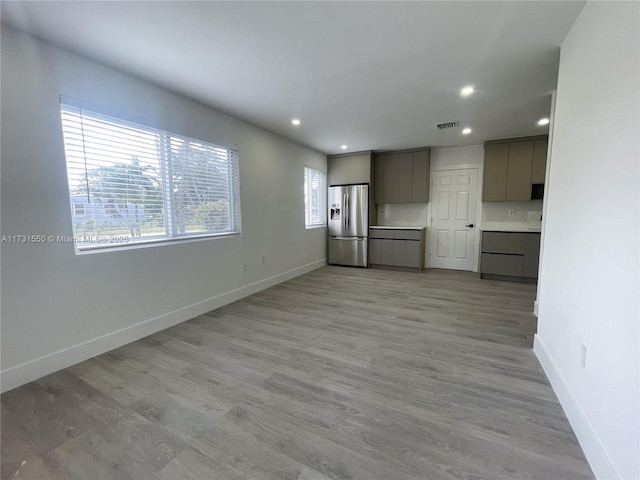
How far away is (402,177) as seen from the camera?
550cm

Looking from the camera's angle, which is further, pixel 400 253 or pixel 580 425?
pixel 400 253

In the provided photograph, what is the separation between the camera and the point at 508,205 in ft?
16.0

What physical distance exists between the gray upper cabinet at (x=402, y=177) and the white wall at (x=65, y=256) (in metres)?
3.27

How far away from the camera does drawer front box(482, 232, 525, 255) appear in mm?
4379

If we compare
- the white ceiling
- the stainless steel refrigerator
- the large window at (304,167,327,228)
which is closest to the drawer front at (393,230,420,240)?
the stainless steel refrigerator

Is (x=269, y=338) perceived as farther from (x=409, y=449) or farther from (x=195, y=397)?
(x=409, y=449)

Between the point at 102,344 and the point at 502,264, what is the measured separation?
544 centimetres

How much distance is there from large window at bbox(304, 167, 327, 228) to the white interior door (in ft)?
7.43

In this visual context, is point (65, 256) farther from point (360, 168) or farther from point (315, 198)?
point (360, 168)

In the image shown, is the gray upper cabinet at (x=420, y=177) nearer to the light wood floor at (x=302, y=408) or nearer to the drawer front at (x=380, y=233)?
the drawer front at (x=380, y=233)

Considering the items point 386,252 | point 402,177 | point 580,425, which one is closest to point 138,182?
point 580,425

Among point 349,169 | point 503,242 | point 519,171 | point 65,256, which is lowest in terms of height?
point 503,242

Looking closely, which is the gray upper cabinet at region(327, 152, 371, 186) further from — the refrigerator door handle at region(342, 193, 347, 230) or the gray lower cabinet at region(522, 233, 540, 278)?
the gray lower cabinet at region(522, 233, 540, 278)

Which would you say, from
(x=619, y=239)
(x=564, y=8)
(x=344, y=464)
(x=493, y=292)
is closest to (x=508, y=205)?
(x=493, y=292)
